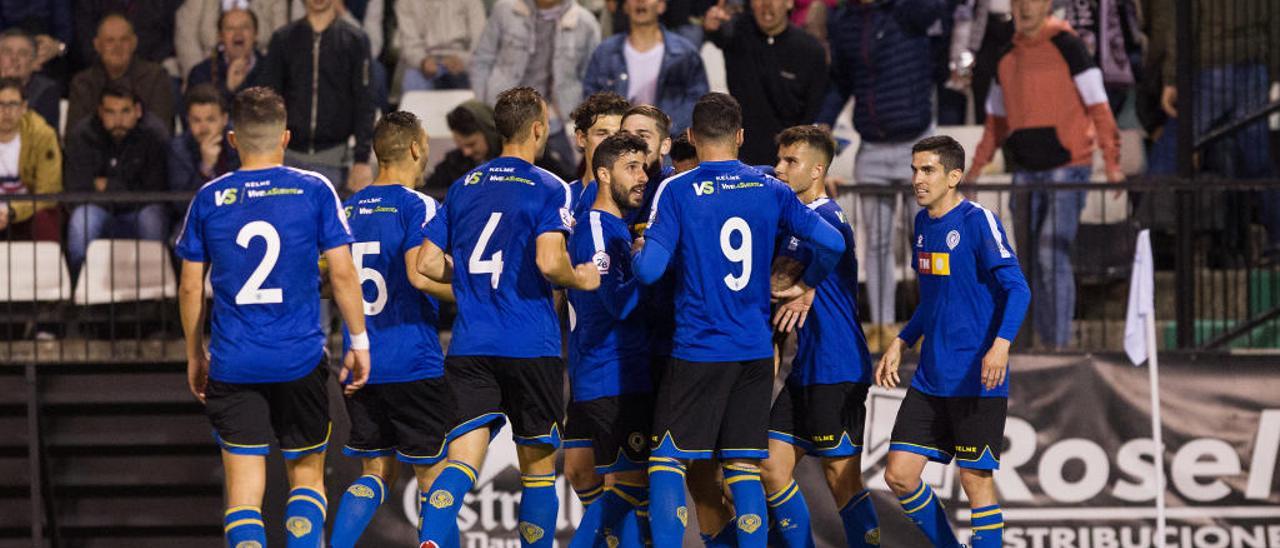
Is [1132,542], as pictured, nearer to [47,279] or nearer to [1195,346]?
[1195,346]

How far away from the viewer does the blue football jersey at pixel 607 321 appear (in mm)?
7820

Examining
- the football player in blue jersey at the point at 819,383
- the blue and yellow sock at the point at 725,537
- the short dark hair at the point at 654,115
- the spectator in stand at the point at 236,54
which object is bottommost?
the blue and yellow sock at the point at 725,537

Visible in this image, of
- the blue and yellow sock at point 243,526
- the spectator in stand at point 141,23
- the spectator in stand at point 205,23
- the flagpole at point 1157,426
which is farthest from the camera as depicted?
the spectator in stand at point 141,23

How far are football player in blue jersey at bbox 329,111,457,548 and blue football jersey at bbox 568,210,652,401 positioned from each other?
759mm

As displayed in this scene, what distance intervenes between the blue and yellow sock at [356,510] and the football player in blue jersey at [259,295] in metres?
0.66

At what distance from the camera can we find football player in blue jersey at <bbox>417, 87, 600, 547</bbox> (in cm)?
790

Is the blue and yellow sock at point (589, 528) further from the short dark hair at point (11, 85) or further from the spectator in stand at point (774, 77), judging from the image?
the short dark hair at point (11, 85)

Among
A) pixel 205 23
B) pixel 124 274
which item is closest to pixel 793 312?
pixel 124 274

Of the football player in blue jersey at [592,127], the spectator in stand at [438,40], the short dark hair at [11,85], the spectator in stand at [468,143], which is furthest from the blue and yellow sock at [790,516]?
the short dark hair at [11,85]

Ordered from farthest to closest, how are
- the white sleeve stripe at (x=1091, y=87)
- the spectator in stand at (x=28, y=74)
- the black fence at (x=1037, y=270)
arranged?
the spectator in stand at (x=28, y=74) → the white sleeve stripe at (x=1091, y=87) → the black fence at (x=1037, y=270)

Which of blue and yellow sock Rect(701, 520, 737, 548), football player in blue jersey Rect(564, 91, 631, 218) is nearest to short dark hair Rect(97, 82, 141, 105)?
football player in blue jersey Rect(564, 91, 631, 218)

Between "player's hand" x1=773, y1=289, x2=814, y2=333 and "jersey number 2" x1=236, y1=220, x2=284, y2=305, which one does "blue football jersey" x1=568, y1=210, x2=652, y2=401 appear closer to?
"player's hand" x1=773, y1=289, x2=814, y2=333

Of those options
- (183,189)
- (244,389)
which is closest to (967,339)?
(244,389)

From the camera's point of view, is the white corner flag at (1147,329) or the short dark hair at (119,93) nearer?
the white corner flag at (1147,329)
